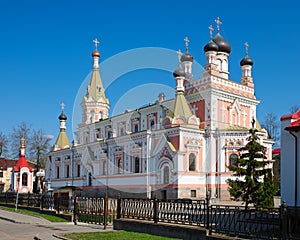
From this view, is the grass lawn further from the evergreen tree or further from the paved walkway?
the evergreen tree

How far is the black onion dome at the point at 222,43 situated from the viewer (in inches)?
1495

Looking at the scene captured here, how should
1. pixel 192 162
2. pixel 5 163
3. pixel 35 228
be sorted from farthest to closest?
pixel 5 163
pixel 192 162
pixel 35 228

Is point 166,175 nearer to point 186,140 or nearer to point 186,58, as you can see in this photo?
point 186,140

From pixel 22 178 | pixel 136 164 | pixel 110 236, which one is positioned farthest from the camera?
pixel 22 178

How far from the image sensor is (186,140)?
107ft

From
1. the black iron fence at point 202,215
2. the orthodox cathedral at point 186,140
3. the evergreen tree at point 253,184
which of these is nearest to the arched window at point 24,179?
the orthodox cathedral at point 186,140

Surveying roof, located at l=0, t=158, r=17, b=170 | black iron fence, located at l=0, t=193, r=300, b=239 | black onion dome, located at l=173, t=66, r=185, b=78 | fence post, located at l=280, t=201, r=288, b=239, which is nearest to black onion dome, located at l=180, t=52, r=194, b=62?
black onion dome, located at l=173, t=66, r=185, b=78

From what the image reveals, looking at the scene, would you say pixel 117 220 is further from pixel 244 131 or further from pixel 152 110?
pixel 152 110

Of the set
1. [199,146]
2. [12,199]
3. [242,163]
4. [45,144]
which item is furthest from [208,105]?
[45,144]

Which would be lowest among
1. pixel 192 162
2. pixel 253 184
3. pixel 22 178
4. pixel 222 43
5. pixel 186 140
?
pixel 22 178

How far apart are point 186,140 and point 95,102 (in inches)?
791

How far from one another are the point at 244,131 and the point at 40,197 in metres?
17.9

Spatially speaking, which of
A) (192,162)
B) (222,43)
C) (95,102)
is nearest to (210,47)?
(222,43)

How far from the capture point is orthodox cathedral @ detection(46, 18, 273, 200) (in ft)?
107
